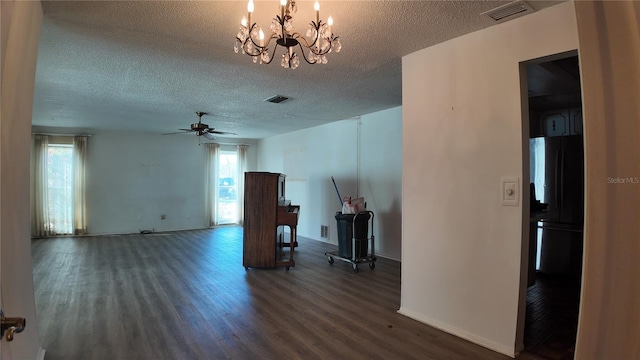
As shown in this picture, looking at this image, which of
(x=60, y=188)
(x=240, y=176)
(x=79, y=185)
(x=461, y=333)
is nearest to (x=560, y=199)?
(x=461, y=333)

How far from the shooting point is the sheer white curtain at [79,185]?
7.14 m

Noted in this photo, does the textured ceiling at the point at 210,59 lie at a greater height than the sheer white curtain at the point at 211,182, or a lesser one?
greater

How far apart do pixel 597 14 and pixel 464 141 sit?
194 cm

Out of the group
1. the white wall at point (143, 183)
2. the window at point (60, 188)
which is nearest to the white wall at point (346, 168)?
the white wall at point (143, 183)

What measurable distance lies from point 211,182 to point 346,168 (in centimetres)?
413

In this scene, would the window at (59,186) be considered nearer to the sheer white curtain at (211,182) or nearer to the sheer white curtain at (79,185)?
the sheer white curtain at (79,185)

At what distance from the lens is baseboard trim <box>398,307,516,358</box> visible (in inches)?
91.7

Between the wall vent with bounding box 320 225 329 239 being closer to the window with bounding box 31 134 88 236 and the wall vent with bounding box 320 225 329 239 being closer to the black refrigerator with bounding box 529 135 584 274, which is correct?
the black refrigerator with bounding box 529 135 584 274

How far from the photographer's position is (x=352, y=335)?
2.64 metres

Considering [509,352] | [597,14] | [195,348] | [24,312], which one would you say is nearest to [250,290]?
[195,348]

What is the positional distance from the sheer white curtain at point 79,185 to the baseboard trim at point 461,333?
7480 mm

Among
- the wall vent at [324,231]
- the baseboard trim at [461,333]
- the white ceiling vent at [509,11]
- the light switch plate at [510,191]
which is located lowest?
the baseboard trim at [461,333]

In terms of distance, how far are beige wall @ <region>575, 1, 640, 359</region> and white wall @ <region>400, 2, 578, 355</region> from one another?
170 cm

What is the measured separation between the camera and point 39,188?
22.3 ft
